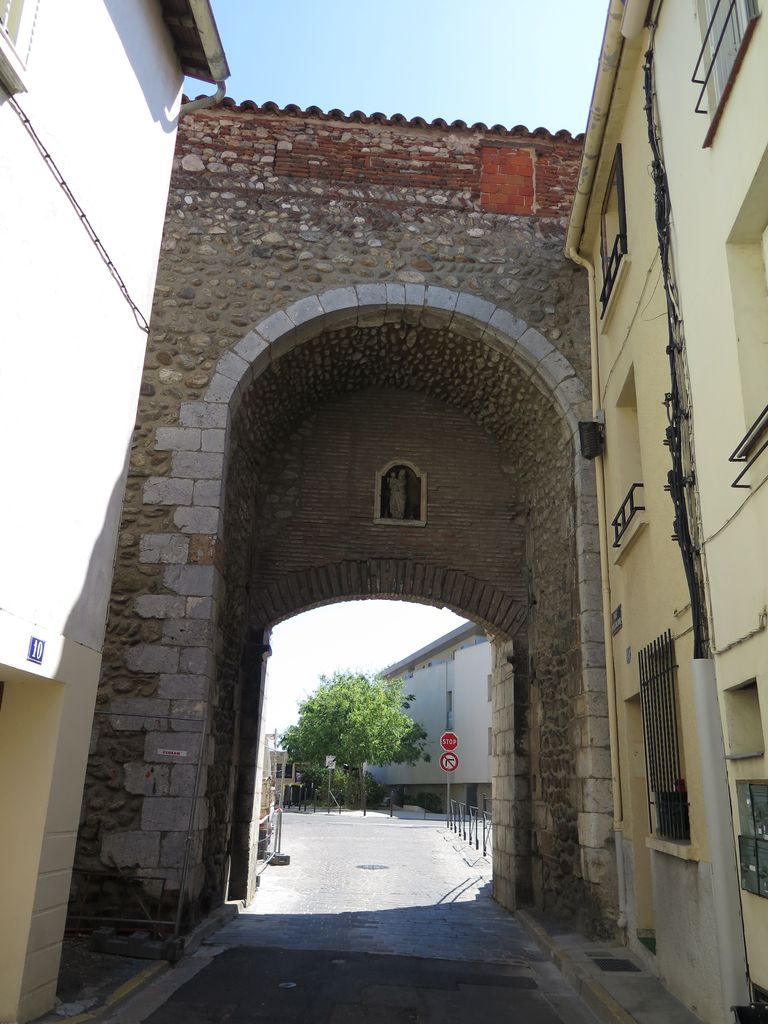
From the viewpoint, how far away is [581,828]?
712 cm

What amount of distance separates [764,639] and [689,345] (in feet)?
6.13

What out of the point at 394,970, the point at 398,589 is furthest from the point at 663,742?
the point at 398,589

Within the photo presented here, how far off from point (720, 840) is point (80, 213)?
15.7 ft

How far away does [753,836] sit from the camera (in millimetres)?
3711

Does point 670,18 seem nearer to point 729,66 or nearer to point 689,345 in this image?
point 729,66

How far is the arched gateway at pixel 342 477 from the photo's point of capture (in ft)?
23.0

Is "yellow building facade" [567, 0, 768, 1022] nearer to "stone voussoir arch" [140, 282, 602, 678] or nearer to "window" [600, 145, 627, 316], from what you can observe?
"window" [600, 145, 627, 316]

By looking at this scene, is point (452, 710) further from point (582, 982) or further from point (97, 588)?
point (97, 588)

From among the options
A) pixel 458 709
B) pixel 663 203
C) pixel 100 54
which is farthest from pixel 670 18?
pixel 458 709

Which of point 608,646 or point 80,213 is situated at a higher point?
point 80,213

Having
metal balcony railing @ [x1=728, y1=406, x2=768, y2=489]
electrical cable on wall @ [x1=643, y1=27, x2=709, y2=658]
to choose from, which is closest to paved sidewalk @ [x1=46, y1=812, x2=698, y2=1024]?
electrical cable on wall @ [x1=643, y1=27, x2=709, y2=658]

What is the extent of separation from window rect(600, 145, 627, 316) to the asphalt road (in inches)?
212

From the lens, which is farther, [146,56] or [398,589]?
[398,589]

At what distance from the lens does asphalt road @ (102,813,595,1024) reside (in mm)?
4891
